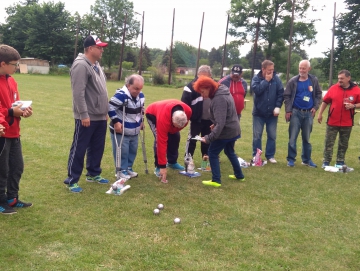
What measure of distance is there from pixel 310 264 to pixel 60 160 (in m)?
4.94

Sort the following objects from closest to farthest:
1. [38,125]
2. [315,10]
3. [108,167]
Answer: [108,167], [38,125], [315,10]

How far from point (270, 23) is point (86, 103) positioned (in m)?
41.7

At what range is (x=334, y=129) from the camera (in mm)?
7477

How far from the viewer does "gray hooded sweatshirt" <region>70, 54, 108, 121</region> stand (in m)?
5.06

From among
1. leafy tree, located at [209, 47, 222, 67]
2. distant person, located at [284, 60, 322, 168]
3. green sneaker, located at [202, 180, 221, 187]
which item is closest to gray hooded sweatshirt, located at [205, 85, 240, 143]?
green sneaker, located at [202, 180, 221, 187]

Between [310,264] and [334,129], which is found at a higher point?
[334,129]

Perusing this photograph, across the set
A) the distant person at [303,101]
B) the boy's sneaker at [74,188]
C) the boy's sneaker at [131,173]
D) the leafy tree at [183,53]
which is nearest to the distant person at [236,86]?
the distant person at [303,101]

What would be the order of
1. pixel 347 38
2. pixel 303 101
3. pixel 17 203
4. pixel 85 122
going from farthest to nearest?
pixel 347 38 → pixel 303 101 → pixel 85 122 → pixel 17 203

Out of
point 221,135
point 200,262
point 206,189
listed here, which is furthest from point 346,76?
point 200,262

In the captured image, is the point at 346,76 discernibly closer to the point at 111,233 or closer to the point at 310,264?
the point at 310,264

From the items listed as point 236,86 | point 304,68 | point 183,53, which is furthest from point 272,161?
point 183,53

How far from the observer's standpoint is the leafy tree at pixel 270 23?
42.3 meters

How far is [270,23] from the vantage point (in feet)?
142

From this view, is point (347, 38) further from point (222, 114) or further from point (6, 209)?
point (6, 209)
